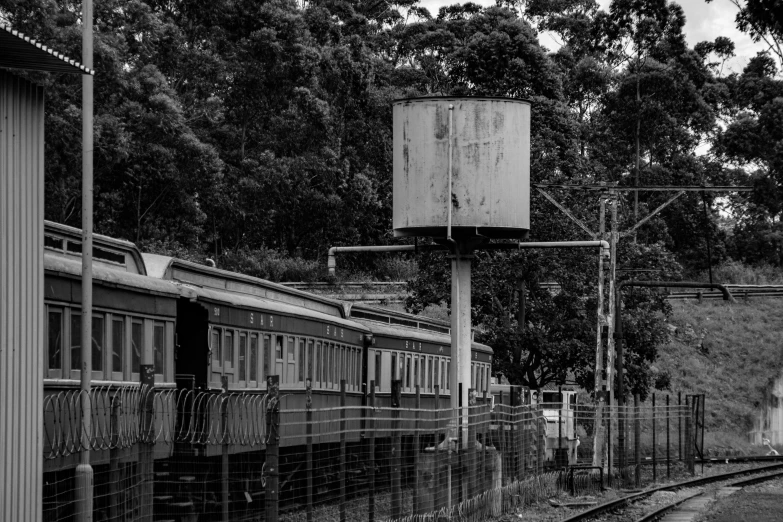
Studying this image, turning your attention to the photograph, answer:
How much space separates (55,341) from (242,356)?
6.27 meters

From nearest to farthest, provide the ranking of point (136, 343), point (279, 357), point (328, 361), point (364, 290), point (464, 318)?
point (136, 343) → point (279, 357) → point (328, 361) → point (464, 318) → point (364, 290)

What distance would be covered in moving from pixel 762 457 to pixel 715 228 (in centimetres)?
2723

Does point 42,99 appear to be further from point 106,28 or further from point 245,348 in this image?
point 106,28

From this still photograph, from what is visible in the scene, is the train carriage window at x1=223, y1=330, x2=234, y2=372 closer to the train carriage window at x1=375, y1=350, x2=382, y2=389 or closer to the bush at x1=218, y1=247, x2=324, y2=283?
the train carriage window at x1=375, y1=350, x2=382, y2=389

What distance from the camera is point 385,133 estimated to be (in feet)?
221

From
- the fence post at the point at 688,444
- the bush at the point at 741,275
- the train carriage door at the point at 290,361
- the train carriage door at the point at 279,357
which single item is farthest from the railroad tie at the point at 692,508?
the bush at the point at 741,275

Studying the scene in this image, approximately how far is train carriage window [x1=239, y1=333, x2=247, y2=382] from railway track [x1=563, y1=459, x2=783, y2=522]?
663 centimetres

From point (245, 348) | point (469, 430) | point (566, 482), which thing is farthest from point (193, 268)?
point (566, 482)

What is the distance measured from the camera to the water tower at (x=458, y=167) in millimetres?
26406

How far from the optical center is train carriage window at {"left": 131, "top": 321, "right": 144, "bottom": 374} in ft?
58.2

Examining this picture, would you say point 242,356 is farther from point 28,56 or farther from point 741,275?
point 741,275

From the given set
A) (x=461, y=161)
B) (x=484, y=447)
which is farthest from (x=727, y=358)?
(x=484, y=447)

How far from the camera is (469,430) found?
22500 mm

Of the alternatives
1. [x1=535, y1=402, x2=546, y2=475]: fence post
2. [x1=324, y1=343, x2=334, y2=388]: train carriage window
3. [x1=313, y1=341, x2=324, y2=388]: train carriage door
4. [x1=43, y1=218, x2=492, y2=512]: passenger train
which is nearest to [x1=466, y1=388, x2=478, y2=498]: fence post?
[x1=43, y1=218, x2=492, y2=512]: passenger train
